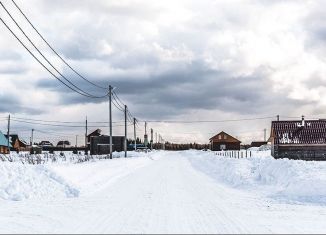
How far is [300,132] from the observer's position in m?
52.6

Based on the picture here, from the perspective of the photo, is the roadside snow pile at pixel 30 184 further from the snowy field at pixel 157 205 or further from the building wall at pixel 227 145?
the building wall at pixel 227 145

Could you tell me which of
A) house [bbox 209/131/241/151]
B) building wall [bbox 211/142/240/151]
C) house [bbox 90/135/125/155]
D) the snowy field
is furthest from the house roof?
building wall [bbox 211/142/240/151]

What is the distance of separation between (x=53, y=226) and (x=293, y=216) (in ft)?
18.6

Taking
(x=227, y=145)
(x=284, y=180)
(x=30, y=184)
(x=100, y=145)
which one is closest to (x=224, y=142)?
(x=227, y=145)

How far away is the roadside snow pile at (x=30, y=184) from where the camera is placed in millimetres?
14961

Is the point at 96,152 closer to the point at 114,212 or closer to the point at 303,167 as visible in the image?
the point at 303,167

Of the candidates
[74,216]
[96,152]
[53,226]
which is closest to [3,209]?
[74,216]

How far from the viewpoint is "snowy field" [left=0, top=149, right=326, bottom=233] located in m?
9.56

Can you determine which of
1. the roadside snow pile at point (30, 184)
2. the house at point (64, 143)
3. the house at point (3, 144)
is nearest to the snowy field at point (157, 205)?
the roadside snow pile at point (30, 184)

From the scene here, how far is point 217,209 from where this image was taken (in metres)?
12.3

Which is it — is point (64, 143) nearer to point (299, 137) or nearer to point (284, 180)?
point (299, 137)

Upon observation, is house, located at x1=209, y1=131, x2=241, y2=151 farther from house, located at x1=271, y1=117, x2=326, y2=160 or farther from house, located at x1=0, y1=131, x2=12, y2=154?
house, located at x1=271, y1=117, x2=326, y2=160

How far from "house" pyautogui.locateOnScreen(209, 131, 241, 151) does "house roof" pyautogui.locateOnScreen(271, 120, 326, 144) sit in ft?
218

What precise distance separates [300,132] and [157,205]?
42.6m
